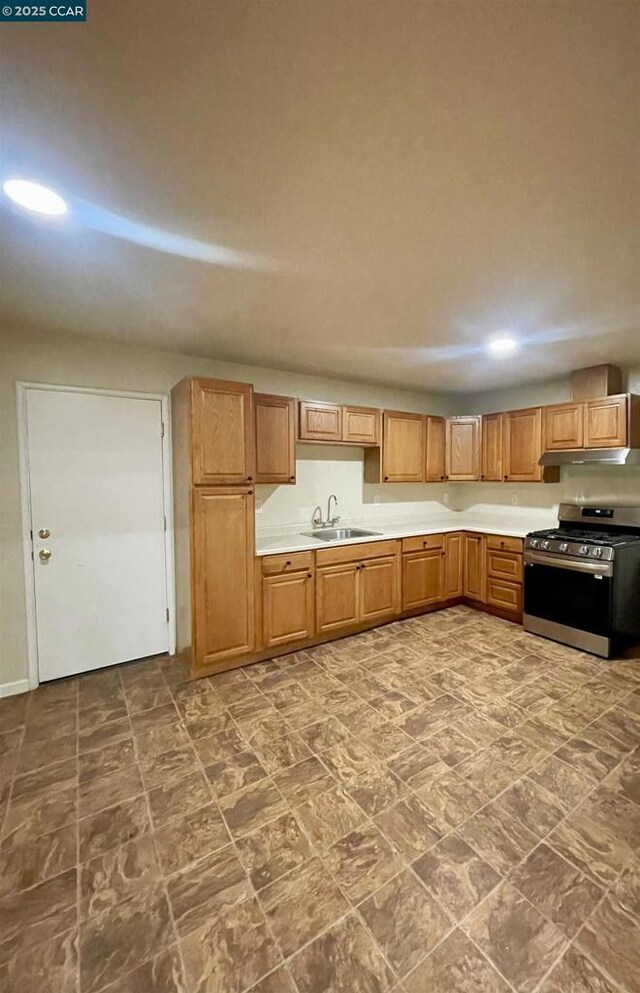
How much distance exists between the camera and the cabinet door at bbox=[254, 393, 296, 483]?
338 centimetres

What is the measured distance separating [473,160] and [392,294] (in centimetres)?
94

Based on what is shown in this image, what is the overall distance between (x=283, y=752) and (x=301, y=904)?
79cm

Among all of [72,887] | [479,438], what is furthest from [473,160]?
[479,438]

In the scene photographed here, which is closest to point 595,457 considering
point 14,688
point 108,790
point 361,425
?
point 361,425

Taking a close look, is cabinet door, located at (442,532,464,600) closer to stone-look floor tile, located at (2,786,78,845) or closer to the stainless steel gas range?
the stainless steel gas range

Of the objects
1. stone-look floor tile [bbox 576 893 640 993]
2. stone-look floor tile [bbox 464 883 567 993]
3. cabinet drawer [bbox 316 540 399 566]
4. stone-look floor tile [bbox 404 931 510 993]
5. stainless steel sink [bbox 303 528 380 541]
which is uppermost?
→ stainless steel sink [bbox 303 528 380 541]

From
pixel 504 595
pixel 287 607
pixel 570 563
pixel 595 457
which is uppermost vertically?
pixel 595 457

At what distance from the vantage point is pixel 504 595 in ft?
13.5

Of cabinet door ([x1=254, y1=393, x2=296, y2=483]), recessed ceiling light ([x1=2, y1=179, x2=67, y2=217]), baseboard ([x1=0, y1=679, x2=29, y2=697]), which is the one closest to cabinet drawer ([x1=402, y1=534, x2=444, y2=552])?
cabinet door ([x1=254, y1=393, x2=296, y2=483])

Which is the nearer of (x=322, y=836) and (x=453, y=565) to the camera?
(x=322, y=836)

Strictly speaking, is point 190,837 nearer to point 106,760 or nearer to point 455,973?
point 106,760

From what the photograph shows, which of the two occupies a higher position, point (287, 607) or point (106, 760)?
point (287, 607)

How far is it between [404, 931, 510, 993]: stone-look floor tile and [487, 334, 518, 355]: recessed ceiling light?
312 centimetres

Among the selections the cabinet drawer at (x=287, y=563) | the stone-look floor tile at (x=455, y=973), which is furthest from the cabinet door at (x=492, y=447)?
the stone-look floor tile at (x=455, y=973)
